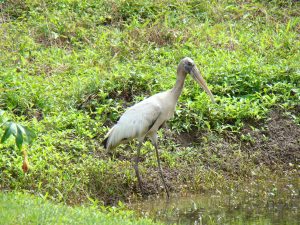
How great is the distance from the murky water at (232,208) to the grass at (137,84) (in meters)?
0.33

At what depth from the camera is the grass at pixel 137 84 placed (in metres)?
9.51

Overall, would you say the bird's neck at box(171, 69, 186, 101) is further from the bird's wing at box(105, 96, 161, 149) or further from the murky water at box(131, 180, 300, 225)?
the murky water at box(131, 180, 300, 225)

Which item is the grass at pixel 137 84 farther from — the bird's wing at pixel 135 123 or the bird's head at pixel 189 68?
the bird's head at pixel 189 68

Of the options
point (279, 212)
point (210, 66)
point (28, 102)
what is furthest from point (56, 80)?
point (279, 212)

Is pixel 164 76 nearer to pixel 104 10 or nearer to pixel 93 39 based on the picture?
pixel 93 39

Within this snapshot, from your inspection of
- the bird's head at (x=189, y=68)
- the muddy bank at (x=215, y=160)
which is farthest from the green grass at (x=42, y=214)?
the bird's head at (x=189, y=68)

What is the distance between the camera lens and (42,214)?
22.8 ft

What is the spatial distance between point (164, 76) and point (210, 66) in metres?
0.84

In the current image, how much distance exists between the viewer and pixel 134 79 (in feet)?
37.2


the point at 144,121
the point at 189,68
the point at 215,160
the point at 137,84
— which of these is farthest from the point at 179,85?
the point at 137,84

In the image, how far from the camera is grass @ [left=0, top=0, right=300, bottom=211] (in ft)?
31.2

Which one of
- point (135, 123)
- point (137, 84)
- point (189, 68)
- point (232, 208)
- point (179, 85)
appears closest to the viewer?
point (232, 208)

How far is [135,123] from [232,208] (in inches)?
62.7

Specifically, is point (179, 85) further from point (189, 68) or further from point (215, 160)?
point (215, 160)
